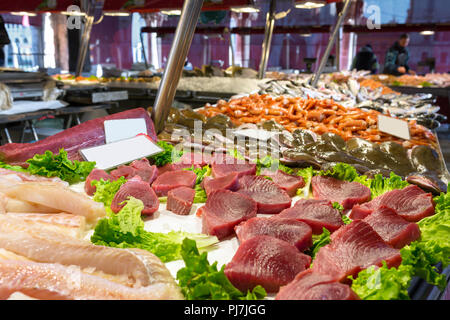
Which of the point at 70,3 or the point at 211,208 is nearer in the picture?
the point at 211,208

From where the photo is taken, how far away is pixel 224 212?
1.51m

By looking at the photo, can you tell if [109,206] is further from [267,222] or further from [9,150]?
[9,150]

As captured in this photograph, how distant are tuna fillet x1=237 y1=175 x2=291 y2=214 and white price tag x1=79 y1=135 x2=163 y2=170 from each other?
619 millimetres

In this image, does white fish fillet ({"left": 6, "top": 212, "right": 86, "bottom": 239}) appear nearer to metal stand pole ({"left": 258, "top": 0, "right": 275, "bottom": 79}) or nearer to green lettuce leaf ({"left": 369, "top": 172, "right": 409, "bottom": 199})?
green lettuce leaf ({"left": 369, "top": 172, "right": 409, "bottom": 199})

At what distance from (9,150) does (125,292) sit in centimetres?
154

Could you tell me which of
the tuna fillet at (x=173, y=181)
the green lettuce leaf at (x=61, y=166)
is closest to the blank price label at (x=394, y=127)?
the tuna fillet at (x=173, y=181)

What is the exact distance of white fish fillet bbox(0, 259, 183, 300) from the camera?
0.95 meters

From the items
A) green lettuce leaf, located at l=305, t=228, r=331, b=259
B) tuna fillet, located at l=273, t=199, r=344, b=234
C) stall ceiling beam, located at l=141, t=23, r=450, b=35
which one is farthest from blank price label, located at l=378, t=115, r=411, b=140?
stall ceiling beam, located at l=141, t=23, r=450, b=35

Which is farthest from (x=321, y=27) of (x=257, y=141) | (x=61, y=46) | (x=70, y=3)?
(x=61, y=46)

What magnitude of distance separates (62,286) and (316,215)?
35.5 inches

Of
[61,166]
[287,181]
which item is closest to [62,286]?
[61,166]

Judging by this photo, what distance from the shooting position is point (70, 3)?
643 cm

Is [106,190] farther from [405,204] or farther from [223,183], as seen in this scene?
[405,204]

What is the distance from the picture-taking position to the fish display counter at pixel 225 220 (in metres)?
1.02
